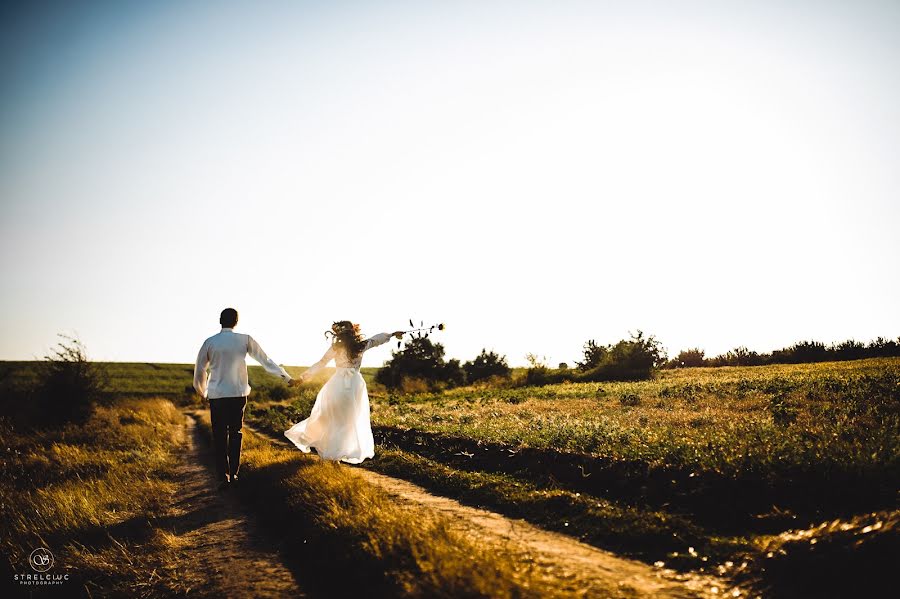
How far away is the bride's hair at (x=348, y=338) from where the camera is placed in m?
9.70

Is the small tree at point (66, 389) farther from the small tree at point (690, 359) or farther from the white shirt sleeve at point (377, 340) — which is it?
the small tree at point (690, 359)

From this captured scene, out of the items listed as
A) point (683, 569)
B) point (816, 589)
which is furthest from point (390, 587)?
point (816, 589)

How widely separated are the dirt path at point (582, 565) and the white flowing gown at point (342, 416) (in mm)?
2986

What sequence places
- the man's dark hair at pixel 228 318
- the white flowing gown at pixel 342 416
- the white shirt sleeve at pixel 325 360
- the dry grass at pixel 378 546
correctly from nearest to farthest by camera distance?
the dry grass at pixel 378 546 < the man's dark hair at pixel 228 318 < the white flowing gown at pixel 342 416 < the white shirt sleeve at pixel 325 360

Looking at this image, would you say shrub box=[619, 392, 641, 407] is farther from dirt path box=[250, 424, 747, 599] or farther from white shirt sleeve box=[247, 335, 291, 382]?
white shirt sleeve box=[247, 335, 291, 382]

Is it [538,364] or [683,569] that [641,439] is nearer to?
[683,569]

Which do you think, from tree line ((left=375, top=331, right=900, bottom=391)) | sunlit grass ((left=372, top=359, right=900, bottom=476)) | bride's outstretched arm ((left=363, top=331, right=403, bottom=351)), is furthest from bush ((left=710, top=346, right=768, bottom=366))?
bride's outstretched arm ((left=363, top=331, right=403, bottom=351))

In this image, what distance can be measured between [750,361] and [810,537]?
2993cm

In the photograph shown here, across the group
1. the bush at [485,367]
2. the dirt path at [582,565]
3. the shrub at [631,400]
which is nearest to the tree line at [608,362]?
the bush at [485,367]

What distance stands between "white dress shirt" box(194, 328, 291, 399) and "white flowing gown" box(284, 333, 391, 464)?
996mm

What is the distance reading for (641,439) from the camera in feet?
29.8

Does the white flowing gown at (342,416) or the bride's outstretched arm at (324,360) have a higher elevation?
the bride's outstretched arm at (324,360)

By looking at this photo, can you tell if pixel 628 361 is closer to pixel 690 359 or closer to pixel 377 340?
pixel 690 359

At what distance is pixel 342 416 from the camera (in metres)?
9.57
